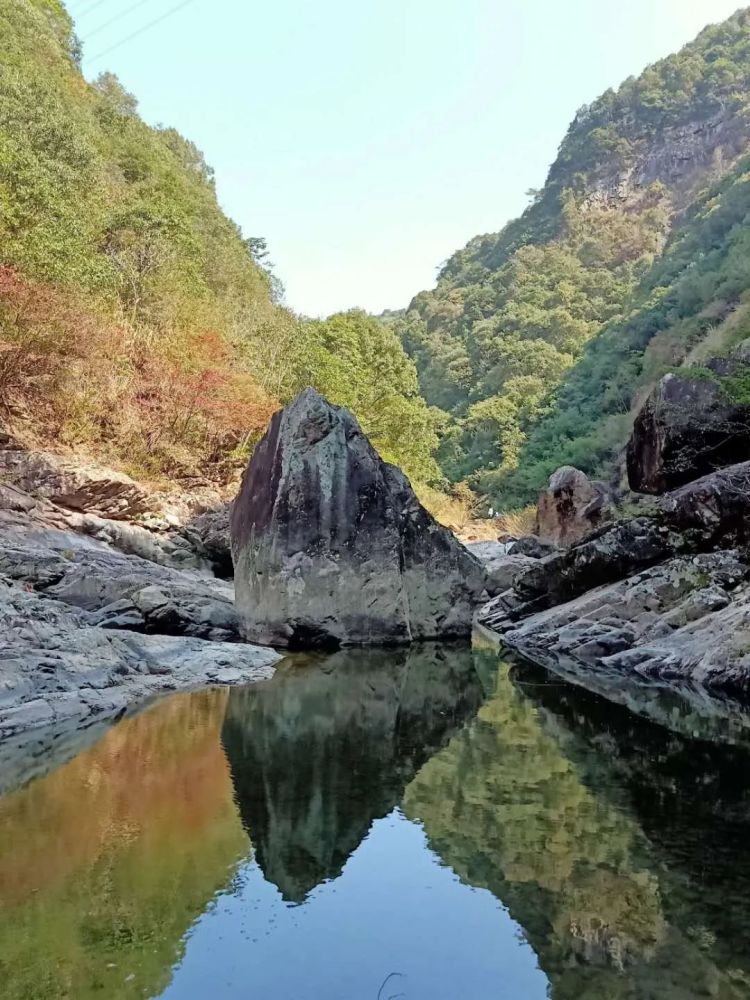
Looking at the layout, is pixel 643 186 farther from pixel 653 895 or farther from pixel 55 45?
pixel 653 895

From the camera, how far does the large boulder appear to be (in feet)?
42.2

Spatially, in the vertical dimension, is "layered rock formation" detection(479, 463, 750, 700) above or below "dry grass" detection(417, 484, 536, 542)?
below

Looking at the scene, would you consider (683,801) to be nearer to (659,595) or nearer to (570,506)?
(659,595)

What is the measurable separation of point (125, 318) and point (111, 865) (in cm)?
2250

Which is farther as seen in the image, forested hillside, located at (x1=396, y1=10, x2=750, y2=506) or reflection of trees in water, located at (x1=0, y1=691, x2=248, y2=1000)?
forested hillside, located at (x1=396, y1=10, x2=750, y2=506)

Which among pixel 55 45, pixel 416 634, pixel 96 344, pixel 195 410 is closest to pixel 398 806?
pixel 416 634

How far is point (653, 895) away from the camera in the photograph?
3969mm

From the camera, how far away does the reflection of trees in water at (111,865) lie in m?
3.23

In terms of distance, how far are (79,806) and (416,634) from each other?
30.4ft

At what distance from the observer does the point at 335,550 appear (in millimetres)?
13062

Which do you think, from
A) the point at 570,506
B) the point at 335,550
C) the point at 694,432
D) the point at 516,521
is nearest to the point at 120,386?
the point at 335,550

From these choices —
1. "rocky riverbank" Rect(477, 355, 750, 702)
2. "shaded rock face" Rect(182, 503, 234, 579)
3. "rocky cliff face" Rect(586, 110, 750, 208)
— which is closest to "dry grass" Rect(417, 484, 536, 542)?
"shaded rock face" Rect(182, 503, 234, 579)

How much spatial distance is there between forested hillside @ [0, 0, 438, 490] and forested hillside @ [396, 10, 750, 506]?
479 inches

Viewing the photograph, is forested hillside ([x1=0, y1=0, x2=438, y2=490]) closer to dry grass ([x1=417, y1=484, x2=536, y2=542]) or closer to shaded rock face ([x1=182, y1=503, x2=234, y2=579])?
dry grass ([x1=417, y1=484, x2=536, y2=542])
